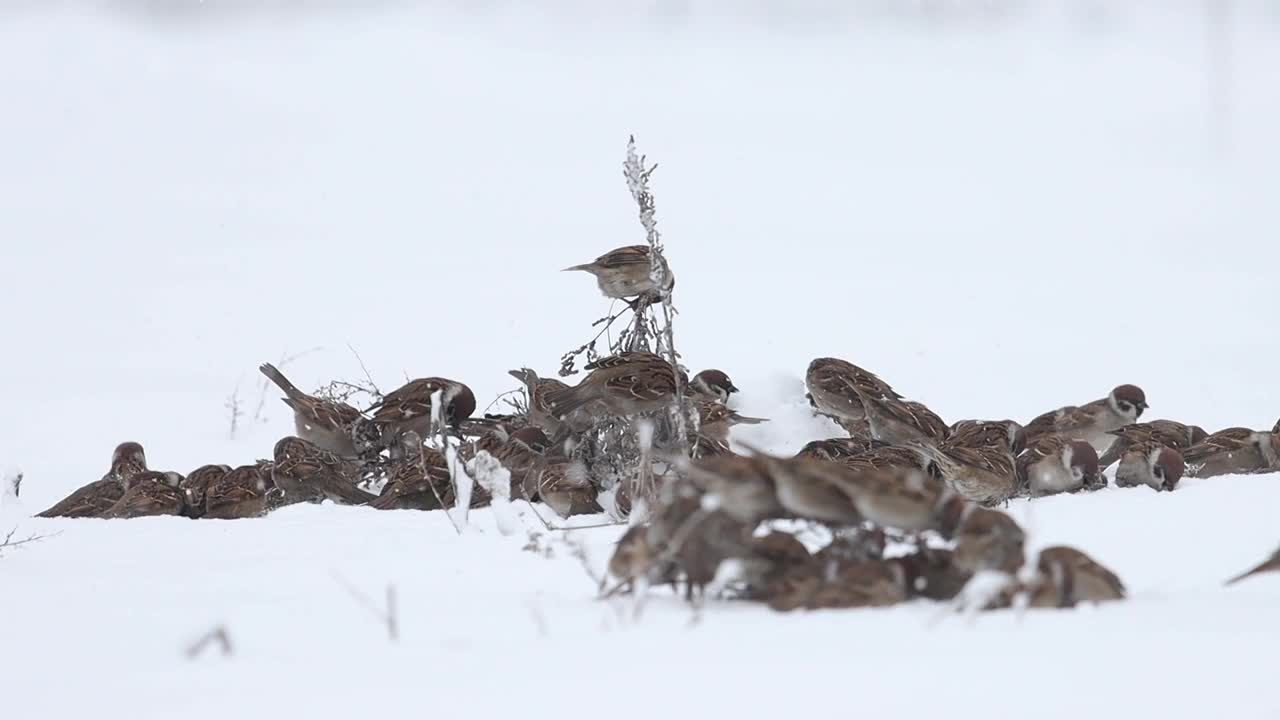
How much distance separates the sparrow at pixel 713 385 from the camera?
8750 millimetres

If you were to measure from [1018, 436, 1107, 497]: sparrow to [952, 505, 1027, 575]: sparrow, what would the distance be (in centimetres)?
460

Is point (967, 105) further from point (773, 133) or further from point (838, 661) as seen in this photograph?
point (838, 661)

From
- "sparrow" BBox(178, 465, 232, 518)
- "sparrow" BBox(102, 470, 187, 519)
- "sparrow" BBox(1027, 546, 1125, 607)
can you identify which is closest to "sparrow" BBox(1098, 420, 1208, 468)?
"sparrow" BBox(178, 465, 232, 518)

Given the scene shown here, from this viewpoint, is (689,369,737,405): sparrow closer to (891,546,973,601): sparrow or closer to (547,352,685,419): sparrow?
(547,352,685,419): sparrow

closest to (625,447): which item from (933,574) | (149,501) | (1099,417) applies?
(149,501)

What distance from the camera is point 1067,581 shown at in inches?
134

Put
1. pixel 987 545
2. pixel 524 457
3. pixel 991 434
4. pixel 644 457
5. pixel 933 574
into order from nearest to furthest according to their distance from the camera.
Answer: pixel 987 545 < pixel 933 574 < pixel 644 457 < pixel 524 457 < pixel 991 434

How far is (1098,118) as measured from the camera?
1182 inches

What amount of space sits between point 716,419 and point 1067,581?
499cm

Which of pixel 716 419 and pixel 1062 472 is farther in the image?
pixel 716 419

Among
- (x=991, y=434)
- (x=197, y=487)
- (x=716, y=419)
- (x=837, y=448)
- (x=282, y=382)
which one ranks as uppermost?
(x=282, y=382)

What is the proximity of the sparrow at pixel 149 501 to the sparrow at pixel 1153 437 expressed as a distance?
16.8 ft

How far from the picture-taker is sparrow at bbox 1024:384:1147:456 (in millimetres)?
9883

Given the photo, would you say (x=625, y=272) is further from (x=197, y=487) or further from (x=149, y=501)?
(x=149, y=501)
